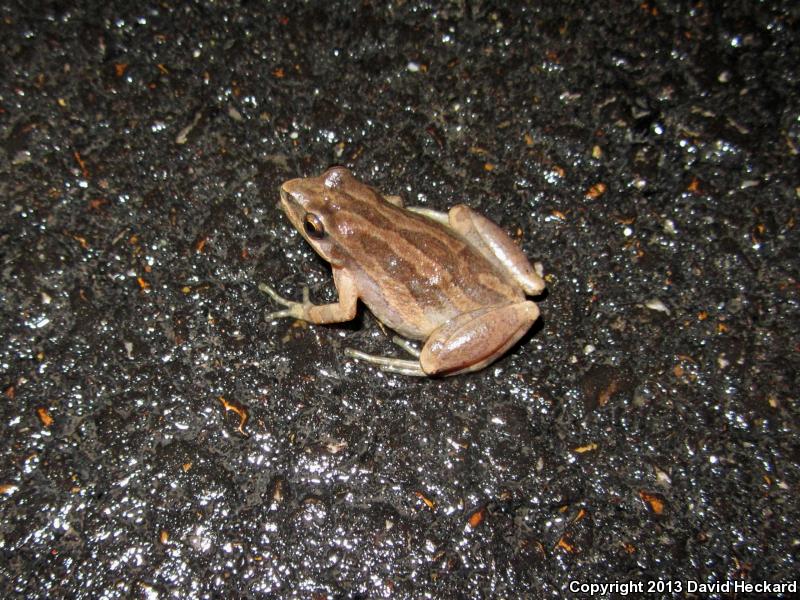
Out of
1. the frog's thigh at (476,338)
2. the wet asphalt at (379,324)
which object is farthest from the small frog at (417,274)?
the wet asphalt at (379,324)

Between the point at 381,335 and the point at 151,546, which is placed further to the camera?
the point at 381,335

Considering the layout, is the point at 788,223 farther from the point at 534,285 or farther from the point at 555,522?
the point at 555,522

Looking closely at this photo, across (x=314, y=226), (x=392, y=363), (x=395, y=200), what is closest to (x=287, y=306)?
(x=314, y=226)

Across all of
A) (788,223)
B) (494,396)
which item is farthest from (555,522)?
(788,223)

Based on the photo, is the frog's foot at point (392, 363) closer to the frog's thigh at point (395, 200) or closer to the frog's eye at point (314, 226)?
the frog's eye at point (314, 226)

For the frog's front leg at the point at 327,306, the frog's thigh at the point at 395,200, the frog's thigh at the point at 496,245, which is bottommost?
the frog's thigh at the point at 496,245

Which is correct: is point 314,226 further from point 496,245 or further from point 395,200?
point 496,245

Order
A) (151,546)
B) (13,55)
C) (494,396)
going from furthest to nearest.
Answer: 1. (13,55)
2. (494,396)
3. (151,546)
